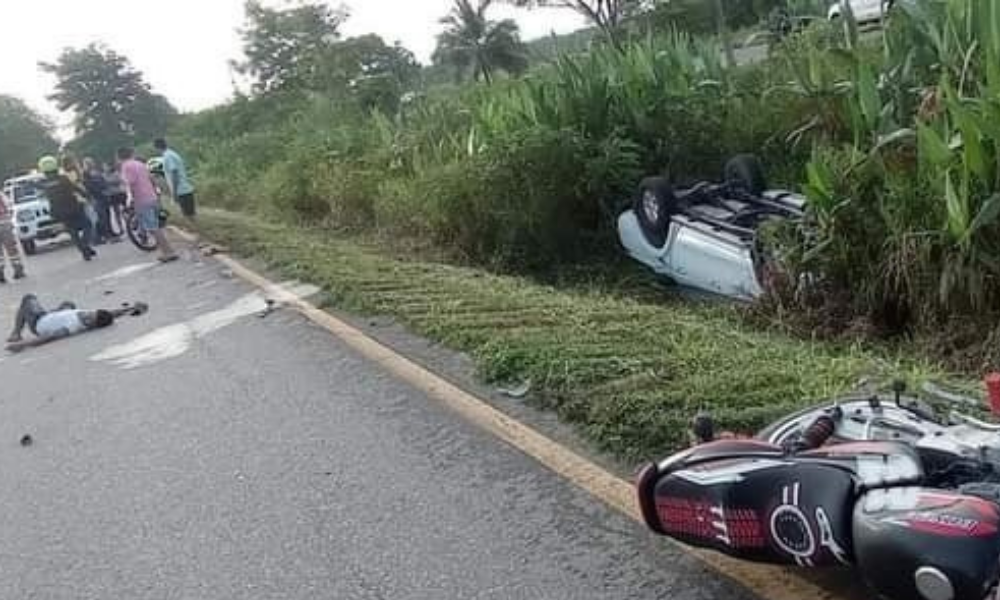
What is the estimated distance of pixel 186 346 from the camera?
9000 millimetres

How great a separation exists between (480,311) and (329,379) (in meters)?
1.25

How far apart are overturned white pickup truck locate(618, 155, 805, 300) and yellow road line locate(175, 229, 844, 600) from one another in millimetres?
2465

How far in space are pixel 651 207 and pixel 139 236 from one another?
11.5m

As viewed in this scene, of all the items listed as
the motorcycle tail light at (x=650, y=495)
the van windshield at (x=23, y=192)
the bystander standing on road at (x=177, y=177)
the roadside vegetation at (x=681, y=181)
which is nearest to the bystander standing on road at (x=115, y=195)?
the bystander standing on road at (x=177, y=177)

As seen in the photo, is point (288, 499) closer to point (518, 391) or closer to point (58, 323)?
point (518, 391)

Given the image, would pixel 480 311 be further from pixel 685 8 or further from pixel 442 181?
pixel 685 8

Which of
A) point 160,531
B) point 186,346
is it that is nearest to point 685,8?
point 186,346

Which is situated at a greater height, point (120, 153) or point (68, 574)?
point (120, 153)

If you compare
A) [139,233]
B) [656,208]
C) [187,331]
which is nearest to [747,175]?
[656,208]

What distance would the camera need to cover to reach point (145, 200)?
16312mm

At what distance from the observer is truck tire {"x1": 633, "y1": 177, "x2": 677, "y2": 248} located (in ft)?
29.9

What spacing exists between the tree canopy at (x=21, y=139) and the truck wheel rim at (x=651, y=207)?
82.7 meters

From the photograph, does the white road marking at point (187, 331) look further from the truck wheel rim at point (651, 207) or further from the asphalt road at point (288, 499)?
the truck wheel rim at point (651, 207)

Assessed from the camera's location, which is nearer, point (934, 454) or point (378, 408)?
point (934, 454)
